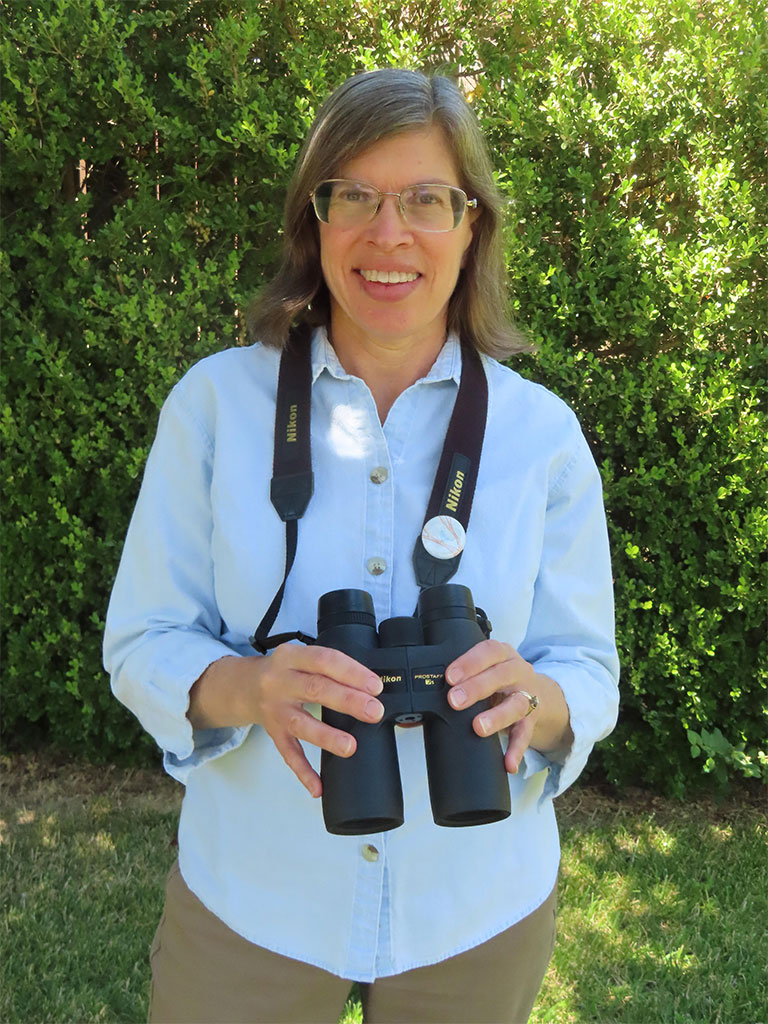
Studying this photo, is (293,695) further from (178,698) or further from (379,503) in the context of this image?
(379,503)

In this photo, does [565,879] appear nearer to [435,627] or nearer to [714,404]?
[714,404]

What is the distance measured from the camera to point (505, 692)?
1.44m

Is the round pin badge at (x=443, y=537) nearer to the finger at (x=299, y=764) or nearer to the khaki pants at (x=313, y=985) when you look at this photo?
the finger at (x=299, y=764)

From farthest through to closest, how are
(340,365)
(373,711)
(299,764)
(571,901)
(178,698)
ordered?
(571,901)
(340,365)
(178,698)
(299,764)
(373,711)

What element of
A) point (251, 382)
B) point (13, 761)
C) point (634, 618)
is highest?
point (251, 382)

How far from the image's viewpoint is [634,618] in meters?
3.71

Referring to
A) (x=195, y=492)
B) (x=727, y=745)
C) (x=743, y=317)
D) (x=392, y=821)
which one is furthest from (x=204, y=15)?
(x=727, y=745)

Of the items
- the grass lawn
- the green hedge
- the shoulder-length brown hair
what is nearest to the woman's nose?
the shoulder-length brown hair

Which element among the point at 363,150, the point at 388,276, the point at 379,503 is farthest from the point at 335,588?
the point at 363,150

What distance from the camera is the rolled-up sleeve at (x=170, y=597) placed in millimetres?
1606

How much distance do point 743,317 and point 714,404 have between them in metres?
0.37

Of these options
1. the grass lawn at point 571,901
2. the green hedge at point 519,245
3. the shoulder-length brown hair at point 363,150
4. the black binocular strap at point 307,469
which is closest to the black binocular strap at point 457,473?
the black binocular strap at point 307,469

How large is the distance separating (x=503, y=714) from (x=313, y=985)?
0.67 meters

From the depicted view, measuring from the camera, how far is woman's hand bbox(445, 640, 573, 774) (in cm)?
136
